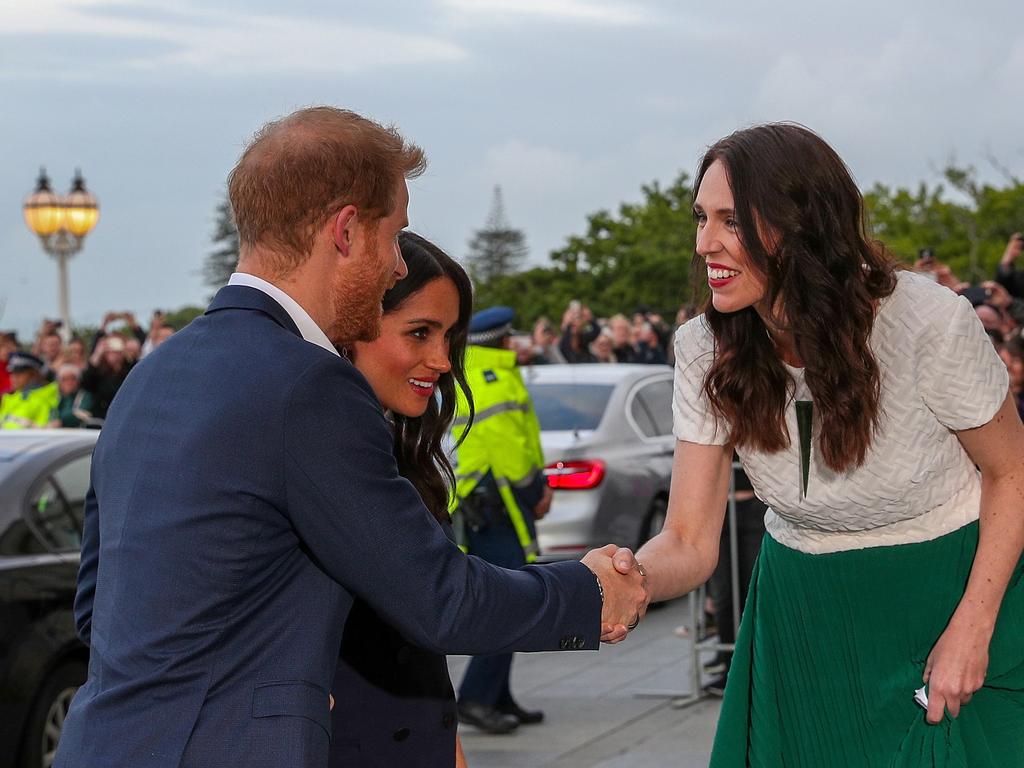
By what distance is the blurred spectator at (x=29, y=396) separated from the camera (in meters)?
14.1

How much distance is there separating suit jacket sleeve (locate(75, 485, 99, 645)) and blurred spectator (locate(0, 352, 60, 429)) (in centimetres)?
1145

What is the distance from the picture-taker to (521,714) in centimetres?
805

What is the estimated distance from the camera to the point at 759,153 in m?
3.57

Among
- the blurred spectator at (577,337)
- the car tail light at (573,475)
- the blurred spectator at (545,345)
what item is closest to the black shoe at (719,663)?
the car tail light at (573,475)

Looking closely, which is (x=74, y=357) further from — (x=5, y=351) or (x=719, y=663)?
(x=719, y=663)

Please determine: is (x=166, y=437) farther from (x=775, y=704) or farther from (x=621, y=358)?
(x=621, y=358)

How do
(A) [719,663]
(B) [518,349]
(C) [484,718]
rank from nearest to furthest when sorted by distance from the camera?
(C) [484,718] → (A) [719,663] → (B) [518,349]

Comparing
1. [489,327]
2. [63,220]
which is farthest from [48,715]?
[63,220]

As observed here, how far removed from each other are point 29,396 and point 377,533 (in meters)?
12.4

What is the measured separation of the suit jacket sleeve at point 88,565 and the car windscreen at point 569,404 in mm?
8682

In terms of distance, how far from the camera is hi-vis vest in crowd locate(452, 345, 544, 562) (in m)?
8.04

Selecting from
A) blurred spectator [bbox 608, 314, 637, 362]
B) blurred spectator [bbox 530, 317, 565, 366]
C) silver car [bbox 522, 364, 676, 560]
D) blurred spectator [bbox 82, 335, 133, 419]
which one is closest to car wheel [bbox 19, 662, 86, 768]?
silver car [bbox 522, 364, 676, 560]

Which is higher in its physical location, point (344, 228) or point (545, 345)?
point (344, 228)

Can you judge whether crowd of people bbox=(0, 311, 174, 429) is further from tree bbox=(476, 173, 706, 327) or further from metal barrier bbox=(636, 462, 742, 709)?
tree bbox=(476, 173, 706, 327)
